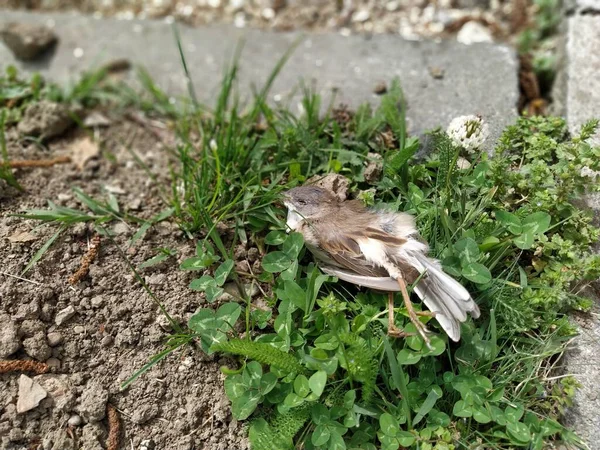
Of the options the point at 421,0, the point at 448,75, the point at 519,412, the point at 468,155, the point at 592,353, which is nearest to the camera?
the point at 519,412

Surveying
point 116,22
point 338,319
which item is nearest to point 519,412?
point 338,319

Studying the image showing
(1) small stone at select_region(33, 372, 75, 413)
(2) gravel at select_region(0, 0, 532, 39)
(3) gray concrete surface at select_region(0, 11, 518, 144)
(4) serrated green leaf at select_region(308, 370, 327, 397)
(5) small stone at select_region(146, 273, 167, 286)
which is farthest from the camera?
(2) gravel at select_region(0, 0, 532, 39)

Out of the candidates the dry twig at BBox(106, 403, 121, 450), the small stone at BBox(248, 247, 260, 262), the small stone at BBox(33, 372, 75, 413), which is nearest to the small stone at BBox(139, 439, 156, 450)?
the dry twig at BBox(106, 403, 121, 450)

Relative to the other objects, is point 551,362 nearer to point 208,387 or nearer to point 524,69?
point 208,387

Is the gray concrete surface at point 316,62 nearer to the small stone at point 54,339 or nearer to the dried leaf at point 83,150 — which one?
the dried leaf at point 83,150

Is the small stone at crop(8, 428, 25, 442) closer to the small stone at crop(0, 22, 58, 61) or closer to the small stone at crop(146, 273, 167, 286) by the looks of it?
the small stone at crop(146, 273, 167, 286)

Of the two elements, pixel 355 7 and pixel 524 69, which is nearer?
pixel 524 69

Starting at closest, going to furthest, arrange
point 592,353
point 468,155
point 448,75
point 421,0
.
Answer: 1. point 592,353
2. point 468,155
3. point 448,75
4. point 421,0

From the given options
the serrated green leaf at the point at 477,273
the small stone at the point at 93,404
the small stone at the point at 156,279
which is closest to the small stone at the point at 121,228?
the small stone at the point at 156,279
